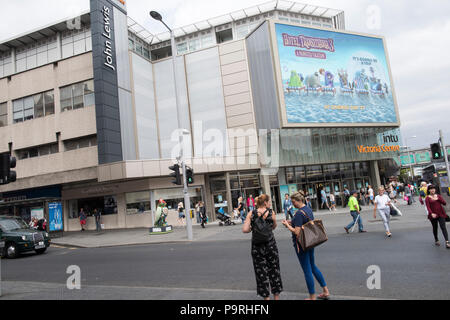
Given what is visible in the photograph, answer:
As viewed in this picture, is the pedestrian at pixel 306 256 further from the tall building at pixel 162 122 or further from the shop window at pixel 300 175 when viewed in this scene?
the shop window at pixel 300 175

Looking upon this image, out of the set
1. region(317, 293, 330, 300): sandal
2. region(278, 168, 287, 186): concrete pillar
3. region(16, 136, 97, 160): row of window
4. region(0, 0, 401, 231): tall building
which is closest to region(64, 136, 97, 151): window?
region(16, 136, 97, 160): row of window

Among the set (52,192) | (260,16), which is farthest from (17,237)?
(260,16)

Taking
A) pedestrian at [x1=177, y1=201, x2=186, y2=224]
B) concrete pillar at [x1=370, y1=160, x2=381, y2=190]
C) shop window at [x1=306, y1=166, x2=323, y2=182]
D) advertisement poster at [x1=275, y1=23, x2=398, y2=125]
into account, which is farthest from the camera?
concrete pillar at [x1=370, y1=160, x2=381, y2=190]

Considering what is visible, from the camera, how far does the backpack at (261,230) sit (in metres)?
4.64

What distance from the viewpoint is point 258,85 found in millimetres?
26609

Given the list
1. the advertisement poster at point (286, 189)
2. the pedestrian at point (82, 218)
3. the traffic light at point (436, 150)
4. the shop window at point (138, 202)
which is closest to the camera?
the traffic light at point (436, 150)

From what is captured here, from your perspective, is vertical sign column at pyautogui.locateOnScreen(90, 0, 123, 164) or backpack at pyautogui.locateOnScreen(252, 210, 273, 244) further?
vertical sign column at pyautogui.locateOnScreen(90, 0, 123, 164)

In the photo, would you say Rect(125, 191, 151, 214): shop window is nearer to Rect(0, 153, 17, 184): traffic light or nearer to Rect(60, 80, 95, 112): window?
Rect(60, 80, 95, 112): window

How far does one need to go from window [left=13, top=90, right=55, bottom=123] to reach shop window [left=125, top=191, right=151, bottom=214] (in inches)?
446

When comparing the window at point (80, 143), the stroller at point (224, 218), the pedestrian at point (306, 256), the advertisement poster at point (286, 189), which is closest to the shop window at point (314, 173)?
the advertisement poster at point (286, 189)

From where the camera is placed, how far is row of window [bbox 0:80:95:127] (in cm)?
2579

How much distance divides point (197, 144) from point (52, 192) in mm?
13415

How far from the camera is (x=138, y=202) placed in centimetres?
2367

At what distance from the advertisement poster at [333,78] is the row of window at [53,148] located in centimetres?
1658
